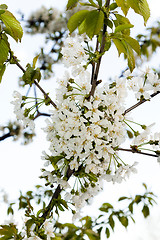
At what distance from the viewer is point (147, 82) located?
1.03 metres

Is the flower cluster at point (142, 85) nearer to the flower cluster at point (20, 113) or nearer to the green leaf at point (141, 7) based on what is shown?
the green leaf at point (141, 7)

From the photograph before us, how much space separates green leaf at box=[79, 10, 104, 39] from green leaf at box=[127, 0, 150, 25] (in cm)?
9

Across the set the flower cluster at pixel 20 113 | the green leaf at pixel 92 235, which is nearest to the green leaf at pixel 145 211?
the green leaf at pixel 92 235

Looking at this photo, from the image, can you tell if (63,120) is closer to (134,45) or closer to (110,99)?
(110,99)

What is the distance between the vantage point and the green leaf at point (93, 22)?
0.82 meters

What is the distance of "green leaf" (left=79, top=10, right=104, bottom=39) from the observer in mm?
816

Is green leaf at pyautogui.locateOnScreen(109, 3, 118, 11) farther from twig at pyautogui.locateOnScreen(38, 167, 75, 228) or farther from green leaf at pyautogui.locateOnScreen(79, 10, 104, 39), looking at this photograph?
twig at pyautogui.locateOnScreen(38, 167, 75, 228)

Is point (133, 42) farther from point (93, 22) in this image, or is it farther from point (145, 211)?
point (145, 211)

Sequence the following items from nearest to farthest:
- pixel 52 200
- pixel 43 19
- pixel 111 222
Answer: pixel 52 200 → pixel 111 222 → pixel 43 19

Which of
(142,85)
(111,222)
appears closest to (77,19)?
(142,85)

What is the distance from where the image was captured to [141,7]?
829 millimetres

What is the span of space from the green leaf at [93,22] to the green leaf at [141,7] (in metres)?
0.09

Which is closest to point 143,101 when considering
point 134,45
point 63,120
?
point 134,45

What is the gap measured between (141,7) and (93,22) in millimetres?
147
